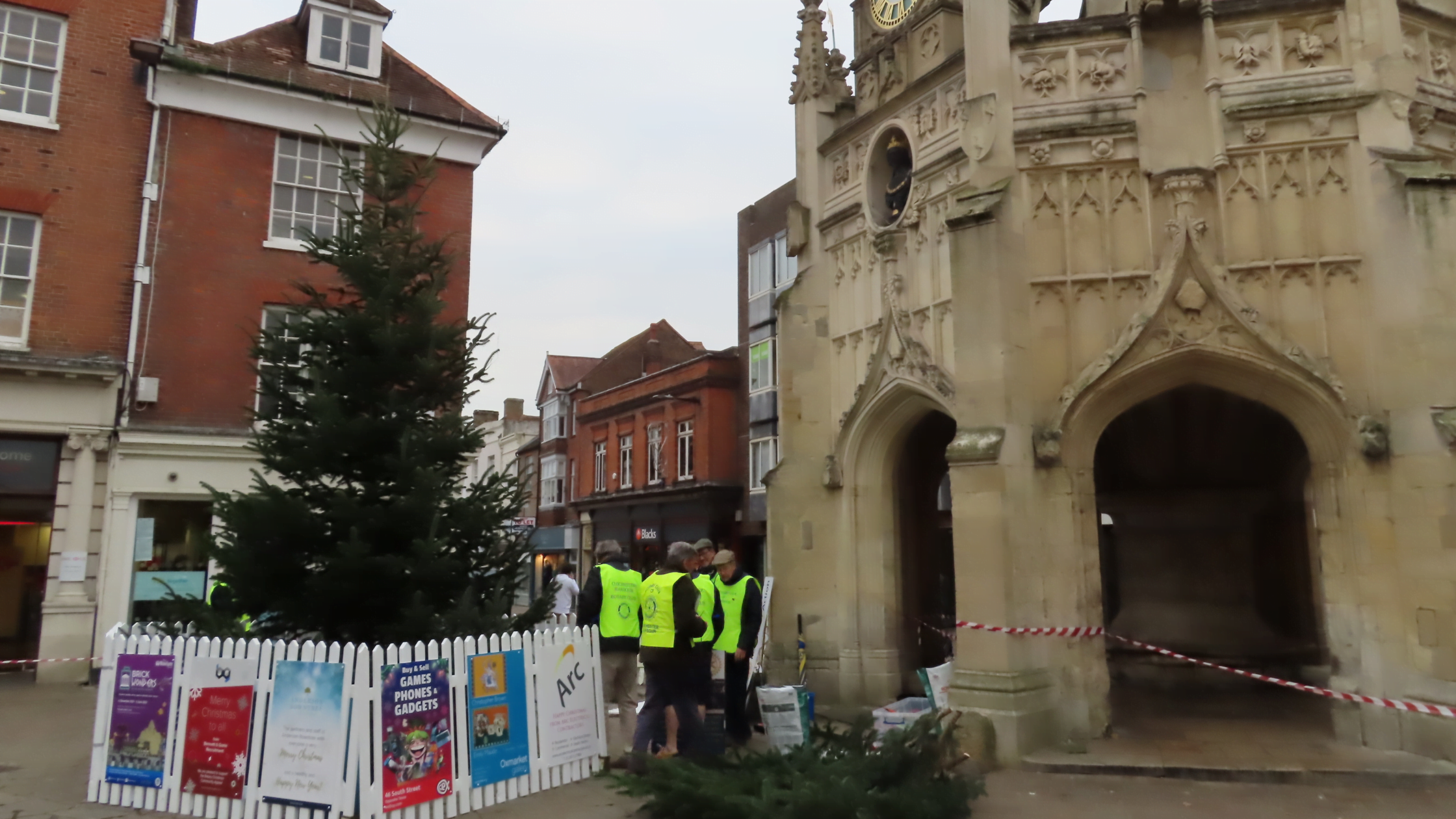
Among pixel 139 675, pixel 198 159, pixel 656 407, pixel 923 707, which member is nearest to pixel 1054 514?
pixel 923 707

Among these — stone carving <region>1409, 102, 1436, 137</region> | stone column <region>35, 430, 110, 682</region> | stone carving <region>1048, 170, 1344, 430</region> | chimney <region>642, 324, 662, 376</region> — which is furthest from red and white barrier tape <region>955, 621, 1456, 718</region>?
chimney <region>642, 324, 662, 376</region>

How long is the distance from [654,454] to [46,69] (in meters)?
22.8

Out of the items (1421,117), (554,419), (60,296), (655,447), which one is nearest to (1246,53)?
(1421,117)

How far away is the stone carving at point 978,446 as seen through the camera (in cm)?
873

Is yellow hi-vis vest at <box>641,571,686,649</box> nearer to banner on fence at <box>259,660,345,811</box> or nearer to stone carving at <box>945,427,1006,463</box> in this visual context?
banner on fence at <box>259,660,345,811</box>

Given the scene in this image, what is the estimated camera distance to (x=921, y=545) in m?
12.3

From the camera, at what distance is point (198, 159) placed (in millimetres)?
15656

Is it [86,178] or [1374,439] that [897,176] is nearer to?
[1374,439]

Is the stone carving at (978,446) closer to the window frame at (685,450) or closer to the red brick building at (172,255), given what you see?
the red brick building at (172,255)

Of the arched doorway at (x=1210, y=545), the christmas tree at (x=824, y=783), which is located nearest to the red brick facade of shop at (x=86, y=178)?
the christmas tree at (x=824, y=783)

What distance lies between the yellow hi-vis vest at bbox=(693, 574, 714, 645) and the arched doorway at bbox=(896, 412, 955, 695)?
3681 millimetres

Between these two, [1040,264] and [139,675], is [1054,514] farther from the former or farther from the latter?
[139,675]

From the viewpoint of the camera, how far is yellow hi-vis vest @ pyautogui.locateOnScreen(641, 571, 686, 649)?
302 inches

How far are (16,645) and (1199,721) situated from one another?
16385 millimetres
